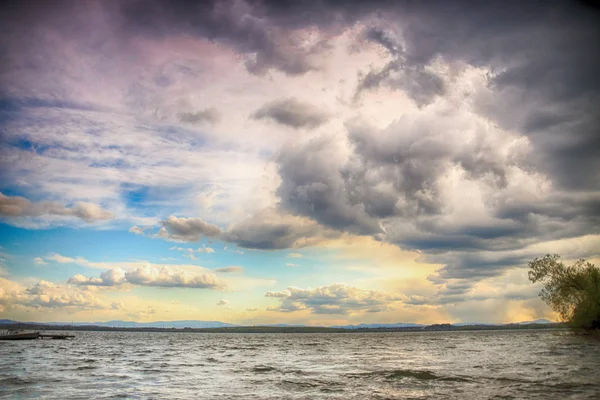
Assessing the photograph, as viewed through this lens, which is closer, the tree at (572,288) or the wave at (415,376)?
the wave at (415,376)

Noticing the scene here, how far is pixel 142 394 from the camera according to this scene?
97.5 ft

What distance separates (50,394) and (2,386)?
733cm

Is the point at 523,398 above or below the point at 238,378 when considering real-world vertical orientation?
above

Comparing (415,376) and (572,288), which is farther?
(572,288)

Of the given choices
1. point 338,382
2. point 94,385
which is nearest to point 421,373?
point 338,382

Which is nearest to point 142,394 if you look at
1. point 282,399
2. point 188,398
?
point 188,398

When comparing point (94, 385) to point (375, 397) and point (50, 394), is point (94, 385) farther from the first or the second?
point (375, 397)

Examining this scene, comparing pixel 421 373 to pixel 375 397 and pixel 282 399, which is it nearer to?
pixel 375 397

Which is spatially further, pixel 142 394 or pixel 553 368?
pixel 553 368

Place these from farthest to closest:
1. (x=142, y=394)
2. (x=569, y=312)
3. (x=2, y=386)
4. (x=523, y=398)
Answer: (x=569, y=312) < (x=2, y=386) < (x=142, y=394) < (x=523, y=398)

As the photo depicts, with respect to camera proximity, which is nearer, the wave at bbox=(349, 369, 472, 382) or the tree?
the wave at bbox=(349, 369, 472, 382)

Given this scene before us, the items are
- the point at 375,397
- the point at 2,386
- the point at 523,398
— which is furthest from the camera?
the point at 2,386

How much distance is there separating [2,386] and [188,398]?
57.6 feet

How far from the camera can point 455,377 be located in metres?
35.1
